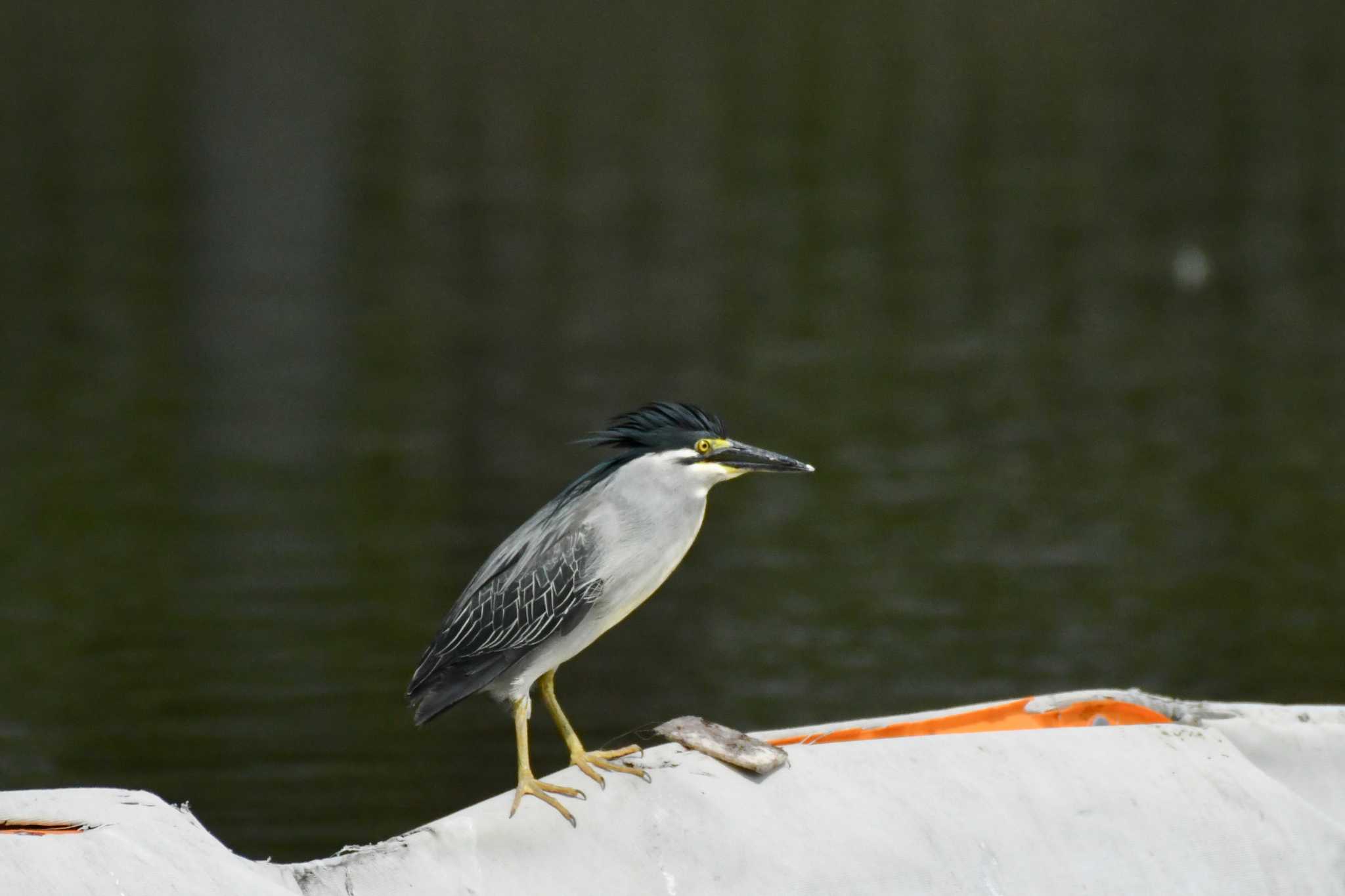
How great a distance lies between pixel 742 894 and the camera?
12.8 ft

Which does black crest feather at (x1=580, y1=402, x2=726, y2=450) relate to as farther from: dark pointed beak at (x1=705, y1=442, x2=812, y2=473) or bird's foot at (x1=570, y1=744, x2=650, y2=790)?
bird's foot at (x1=570, y1=744, x2=650, y2=790)

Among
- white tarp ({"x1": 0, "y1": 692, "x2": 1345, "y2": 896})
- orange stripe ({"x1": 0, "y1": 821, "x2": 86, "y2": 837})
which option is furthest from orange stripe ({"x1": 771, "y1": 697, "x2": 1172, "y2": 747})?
orange stripe ({"x1": 0, "y1": 821, "x2": 86, "y2": 837})

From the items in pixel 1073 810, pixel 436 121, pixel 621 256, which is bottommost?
pixel 1073 810

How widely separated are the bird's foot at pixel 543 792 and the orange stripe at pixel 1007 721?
2.11ft

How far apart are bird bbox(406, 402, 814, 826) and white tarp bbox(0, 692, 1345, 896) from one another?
123 millimetres

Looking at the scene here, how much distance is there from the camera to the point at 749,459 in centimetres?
395

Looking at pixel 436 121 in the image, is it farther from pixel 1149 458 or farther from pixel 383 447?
pixel 1149 458

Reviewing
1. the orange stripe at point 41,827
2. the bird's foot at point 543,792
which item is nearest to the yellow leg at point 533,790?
the bird's foot at point 543,792

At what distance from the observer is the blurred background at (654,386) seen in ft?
28.1

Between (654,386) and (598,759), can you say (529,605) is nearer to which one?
(598,759)

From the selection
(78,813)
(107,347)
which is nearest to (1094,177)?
(107,347)

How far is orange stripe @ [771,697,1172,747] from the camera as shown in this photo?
4.48 meters

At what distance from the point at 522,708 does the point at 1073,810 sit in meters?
1.25

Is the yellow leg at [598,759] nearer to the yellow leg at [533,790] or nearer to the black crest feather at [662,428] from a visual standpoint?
the yellow leg at [533,790]
